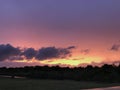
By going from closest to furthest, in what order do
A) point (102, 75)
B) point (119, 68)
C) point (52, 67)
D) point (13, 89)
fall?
point (13, 89), point (102, 75), point (119, 68), point (52, 67)

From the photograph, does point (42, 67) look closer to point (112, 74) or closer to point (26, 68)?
point (26, 68)

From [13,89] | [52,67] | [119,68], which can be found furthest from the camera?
[52,67]

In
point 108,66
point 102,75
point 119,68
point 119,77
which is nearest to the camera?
point 119,77

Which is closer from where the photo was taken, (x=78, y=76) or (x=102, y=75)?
(x=102, y=75)

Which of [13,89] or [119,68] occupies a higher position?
[119,68]

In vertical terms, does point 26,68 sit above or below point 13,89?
above

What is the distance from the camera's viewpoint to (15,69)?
409ft

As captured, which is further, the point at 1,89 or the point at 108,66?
the point at 108,66

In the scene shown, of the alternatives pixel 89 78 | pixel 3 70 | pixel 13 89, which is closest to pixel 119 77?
pixel 89 78

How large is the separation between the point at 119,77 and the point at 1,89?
108 ft

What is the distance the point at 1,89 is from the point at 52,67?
76297 millimetres

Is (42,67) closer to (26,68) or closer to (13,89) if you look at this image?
(26,68)

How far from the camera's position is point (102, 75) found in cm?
6988

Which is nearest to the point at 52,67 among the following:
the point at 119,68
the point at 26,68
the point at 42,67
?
the point at 42,67
